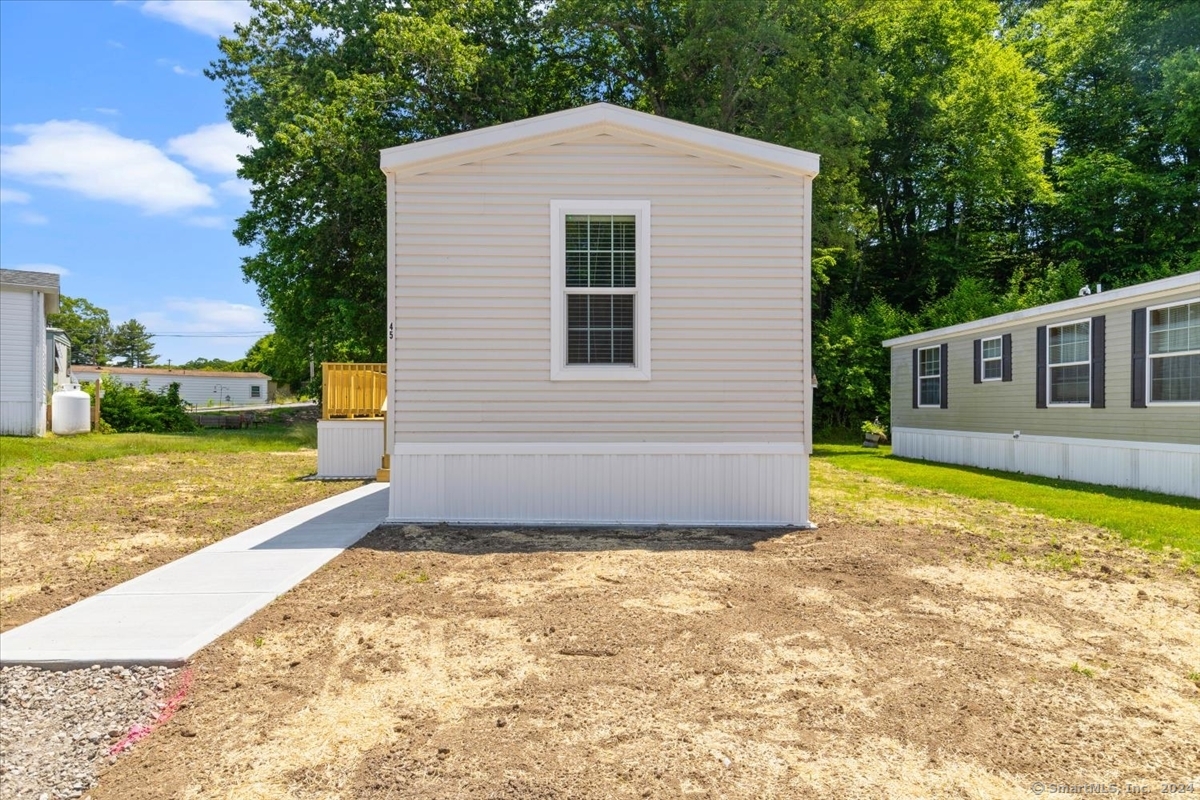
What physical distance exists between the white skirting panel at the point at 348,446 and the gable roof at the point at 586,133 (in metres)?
5.51

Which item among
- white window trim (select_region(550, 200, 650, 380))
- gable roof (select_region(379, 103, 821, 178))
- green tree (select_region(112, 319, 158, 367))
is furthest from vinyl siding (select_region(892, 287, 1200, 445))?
green tree (select_region(112, 319, 158, 367))

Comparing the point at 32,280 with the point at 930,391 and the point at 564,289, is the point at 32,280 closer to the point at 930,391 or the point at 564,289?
the point at 564,289

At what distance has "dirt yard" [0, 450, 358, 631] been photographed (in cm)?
477

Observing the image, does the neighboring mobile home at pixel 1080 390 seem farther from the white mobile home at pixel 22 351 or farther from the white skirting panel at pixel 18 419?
the white skirting panel at pixel 18 419

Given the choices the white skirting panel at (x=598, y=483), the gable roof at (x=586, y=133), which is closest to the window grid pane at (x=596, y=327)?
the white skirting panel at (x=598, y=483)

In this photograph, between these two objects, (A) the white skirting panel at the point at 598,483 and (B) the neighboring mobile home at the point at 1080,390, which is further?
(B) the neighboring mobile home at the point at 1080,390

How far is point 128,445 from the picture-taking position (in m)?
15.6

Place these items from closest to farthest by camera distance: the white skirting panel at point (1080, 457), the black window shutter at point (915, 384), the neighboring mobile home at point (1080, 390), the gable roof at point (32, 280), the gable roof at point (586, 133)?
the gable roof at point (586, 133), the neighboring mobile home at point (1080, 390), the white skirting panel at point (1080, 457), the black window shutter at point (915, 384), the gable roof at point (32, 280)

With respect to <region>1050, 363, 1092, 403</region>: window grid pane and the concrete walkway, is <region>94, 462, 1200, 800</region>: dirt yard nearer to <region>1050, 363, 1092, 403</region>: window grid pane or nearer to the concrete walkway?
the concrete walkway

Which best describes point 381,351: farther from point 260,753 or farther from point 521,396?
point 260,753

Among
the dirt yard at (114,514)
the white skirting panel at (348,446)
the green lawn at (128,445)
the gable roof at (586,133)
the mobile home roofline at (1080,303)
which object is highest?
the gable roof at (586,133)

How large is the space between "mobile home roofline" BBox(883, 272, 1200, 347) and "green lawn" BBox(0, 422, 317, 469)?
14677 millimetres

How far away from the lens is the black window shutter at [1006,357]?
1224 centimetres

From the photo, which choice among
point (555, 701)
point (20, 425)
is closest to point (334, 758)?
point (555, 701)
